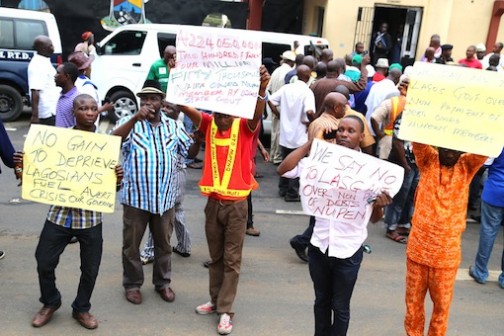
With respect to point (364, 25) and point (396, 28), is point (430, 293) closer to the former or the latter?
point (364, 25)

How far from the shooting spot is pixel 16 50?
10297mm

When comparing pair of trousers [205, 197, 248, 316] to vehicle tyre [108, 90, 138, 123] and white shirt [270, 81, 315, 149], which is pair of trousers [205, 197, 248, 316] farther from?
vehicle tyre [108, 90, 138, 123]

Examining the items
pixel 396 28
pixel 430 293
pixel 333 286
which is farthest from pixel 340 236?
pixel 396 28

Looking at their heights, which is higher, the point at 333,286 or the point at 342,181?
the point at 342,181

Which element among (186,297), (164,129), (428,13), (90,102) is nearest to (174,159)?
(164,129)

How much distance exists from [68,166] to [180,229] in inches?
71.3

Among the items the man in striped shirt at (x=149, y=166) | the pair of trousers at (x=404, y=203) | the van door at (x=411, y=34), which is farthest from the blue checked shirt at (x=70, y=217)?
the van door at (x=411, y=34)

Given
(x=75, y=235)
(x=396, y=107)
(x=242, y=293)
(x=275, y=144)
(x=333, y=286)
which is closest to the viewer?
(x=333, y=286)

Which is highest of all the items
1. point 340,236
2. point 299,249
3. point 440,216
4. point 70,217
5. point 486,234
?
point 440,216

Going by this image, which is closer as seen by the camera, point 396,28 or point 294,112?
point 294,112

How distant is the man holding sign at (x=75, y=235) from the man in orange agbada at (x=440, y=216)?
2.11 metres

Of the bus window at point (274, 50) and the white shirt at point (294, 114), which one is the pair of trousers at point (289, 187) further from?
the bus window at point (274, 50)

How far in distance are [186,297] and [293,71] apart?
5006 mm

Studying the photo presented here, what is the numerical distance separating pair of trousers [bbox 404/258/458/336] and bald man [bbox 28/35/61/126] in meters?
5.04
